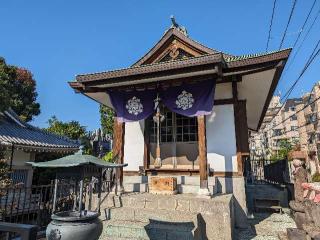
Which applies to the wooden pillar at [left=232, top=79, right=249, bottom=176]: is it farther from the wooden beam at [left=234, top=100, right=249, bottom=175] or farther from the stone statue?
the stone statue

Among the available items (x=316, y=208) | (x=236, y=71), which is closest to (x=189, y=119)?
(x=236, y=71)

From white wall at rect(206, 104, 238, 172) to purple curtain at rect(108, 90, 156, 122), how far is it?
8.53 ft

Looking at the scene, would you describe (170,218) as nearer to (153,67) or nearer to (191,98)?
(191,98)

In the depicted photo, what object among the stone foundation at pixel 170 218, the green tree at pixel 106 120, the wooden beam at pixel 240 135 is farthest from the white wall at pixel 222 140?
the green tree at pixel 106 120

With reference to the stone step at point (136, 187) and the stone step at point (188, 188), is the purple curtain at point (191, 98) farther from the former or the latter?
the stone step at point (136, 187)

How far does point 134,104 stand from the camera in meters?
9.68

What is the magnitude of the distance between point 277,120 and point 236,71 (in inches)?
2924

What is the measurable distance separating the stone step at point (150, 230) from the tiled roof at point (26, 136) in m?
9.69

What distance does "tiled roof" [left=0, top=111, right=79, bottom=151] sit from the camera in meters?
14.3

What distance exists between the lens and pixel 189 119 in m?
10.4

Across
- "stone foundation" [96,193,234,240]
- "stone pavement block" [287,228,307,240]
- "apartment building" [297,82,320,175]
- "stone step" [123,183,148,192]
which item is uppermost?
"apartment building" [297,82,320,175]

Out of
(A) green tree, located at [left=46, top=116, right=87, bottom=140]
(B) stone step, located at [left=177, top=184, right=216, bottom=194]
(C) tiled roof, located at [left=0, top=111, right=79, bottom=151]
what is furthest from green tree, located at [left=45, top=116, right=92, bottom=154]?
(B) stone step, located at [left=177, top=184, right=216, bottom=194]

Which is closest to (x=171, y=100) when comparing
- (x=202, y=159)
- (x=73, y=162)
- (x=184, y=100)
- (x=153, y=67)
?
(x=184, y=100)

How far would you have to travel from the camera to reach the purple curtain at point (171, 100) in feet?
27.7
